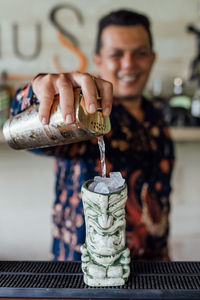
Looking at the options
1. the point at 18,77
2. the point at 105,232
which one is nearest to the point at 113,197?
the point at 105,232

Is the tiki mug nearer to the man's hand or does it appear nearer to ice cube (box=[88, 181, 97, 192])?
ice cube (box=[88, 181, 97, 192])

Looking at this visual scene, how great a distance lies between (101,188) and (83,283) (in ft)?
0.77

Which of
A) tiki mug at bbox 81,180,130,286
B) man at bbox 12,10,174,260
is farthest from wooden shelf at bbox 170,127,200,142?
tiki mug at bbox 81,180,130,286

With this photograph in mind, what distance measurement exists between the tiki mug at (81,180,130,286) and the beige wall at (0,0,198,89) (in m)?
2.04

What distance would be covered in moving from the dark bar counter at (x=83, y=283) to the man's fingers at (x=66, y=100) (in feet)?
1.29

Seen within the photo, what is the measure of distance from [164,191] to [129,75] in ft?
1.90

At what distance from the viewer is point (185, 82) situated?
274cm

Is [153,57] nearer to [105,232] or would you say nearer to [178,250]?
[105,232]

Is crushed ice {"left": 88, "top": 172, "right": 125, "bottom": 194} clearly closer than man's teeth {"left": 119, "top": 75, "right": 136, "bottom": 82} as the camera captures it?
Yes

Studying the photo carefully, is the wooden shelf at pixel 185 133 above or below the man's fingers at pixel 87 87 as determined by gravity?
below

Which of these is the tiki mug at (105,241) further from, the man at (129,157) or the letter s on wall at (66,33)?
the letter s on wall at (66,33)

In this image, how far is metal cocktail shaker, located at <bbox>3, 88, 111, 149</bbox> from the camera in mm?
802

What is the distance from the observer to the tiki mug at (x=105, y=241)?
805 mm

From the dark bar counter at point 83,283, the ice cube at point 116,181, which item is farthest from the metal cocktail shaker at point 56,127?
the dark bar counter at point 83,283
